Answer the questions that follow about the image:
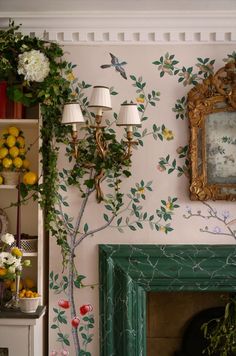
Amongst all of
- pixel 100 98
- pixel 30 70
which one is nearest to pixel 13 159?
pixel 30 70

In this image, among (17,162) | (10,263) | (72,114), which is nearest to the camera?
(10,263)

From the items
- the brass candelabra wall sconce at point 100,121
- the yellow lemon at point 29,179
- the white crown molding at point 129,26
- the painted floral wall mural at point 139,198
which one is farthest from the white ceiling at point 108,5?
the yellow lemon at point 29,179

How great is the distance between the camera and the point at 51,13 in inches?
111

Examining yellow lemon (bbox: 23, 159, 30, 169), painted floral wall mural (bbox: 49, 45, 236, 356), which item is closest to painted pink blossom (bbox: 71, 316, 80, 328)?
painted floral wall mural (bbox: 49, 45, 236, 356)

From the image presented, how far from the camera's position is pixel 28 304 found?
260 cm

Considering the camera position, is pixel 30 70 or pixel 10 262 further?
pixel 30 70

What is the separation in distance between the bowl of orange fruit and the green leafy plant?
102 cm

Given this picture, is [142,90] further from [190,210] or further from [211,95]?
[190,210]

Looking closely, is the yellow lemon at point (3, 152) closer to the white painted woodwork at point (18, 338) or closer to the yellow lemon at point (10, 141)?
the yellow lemon at point (10, 141)

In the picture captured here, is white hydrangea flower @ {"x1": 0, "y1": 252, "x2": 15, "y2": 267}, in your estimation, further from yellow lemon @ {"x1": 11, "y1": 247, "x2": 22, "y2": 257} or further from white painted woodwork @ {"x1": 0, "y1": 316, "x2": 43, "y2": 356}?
white painted woodwork @ {"x1": 0, "y1": 316, "x2": 43, "y2": 356}

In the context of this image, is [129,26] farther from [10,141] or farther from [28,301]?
[28,301]

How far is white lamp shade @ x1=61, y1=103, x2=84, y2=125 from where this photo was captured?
2662 millimetres

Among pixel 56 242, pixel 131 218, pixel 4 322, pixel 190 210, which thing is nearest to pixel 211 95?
pixel 190 210

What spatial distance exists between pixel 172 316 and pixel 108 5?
194cm
